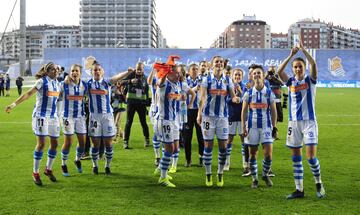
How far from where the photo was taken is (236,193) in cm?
772

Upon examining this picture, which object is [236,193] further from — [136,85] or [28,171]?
[136,85]

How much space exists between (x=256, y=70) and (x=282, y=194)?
2133 mm

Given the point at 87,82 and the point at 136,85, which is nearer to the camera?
the point at 87,82

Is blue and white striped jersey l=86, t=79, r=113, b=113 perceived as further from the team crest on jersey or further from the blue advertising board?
the team crest on jersey

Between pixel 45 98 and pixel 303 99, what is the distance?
449cm

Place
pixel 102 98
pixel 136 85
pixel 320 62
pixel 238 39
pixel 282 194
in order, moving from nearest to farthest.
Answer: pixel 282 194 < pixel 102 98 < pixel 136 85 < pixel 320 62 < pixel 238 39

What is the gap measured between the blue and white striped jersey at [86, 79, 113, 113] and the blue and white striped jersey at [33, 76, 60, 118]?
0.75 meters

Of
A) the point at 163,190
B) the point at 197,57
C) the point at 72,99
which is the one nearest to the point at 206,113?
the point at 163,190

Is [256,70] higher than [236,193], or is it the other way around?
[256,70]

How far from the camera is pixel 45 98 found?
835 cm

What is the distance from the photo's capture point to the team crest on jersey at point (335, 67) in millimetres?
44375

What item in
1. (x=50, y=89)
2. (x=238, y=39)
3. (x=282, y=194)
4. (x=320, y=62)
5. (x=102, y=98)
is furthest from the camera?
(x=238, y=39)

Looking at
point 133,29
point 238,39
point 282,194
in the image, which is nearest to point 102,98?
point 282,194

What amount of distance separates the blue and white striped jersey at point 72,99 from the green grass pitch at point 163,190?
125 cm
